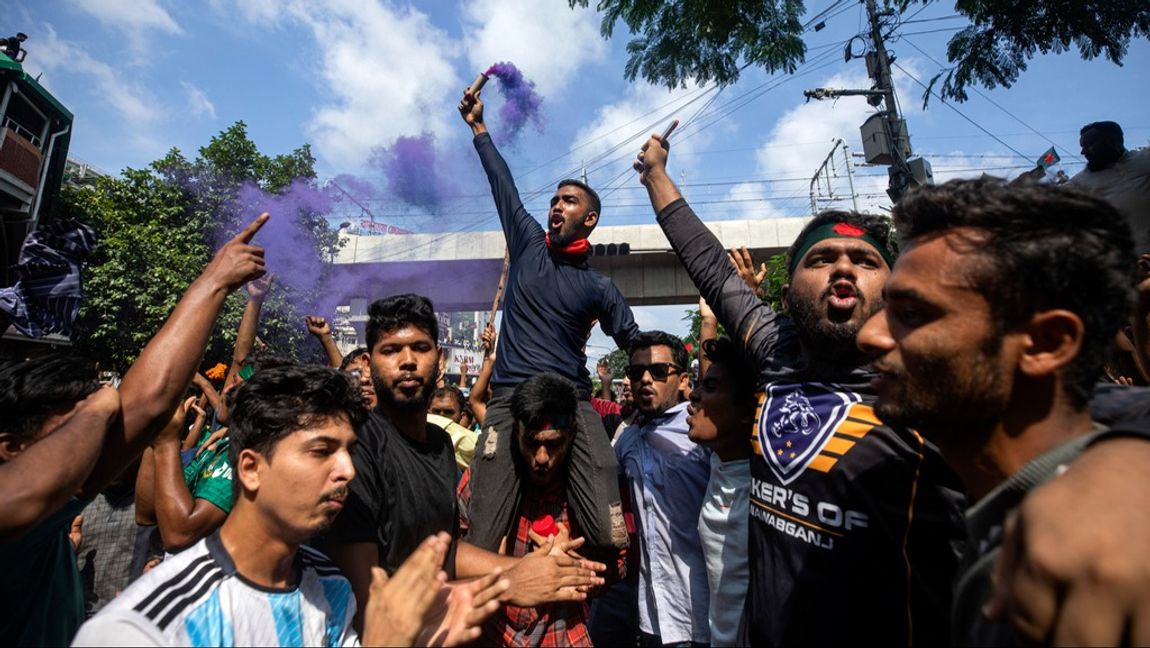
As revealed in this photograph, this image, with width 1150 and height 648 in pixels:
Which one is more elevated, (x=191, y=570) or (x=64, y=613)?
(x=191, y=570)

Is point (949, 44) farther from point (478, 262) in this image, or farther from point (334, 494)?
point (478, 262)

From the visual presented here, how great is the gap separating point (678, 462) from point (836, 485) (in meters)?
1.78

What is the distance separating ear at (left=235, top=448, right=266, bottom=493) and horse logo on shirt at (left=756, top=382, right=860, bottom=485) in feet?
5.74

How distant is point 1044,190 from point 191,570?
231 cm

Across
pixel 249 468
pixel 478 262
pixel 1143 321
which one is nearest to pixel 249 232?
pixel 249 468

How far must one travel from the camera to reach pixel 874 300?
213 centimetres

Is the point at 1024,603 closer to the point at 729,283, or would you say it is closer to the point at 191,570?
the point at 729,283

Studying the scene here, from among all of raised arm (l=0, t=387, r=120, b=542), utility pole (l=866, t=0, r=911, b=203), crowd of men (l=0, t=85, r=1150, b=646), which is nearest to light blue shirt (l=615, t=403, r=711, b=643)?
crowd of men (l=0, t=85, r=1150, b=646)

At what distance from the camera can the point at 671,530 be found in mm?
3420

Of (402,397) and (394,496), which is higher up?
(402,397)

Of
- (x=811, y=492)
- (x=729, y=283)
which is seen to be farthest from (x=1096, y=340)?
(x=729, y=283)

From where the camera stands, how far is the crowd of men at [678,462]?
114 cm

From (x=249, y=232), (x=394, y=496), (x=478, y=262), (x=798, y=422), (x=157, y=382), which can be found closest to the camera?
(x=157, y=382)

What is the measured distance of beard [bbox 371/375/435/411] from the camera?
9.12ft
